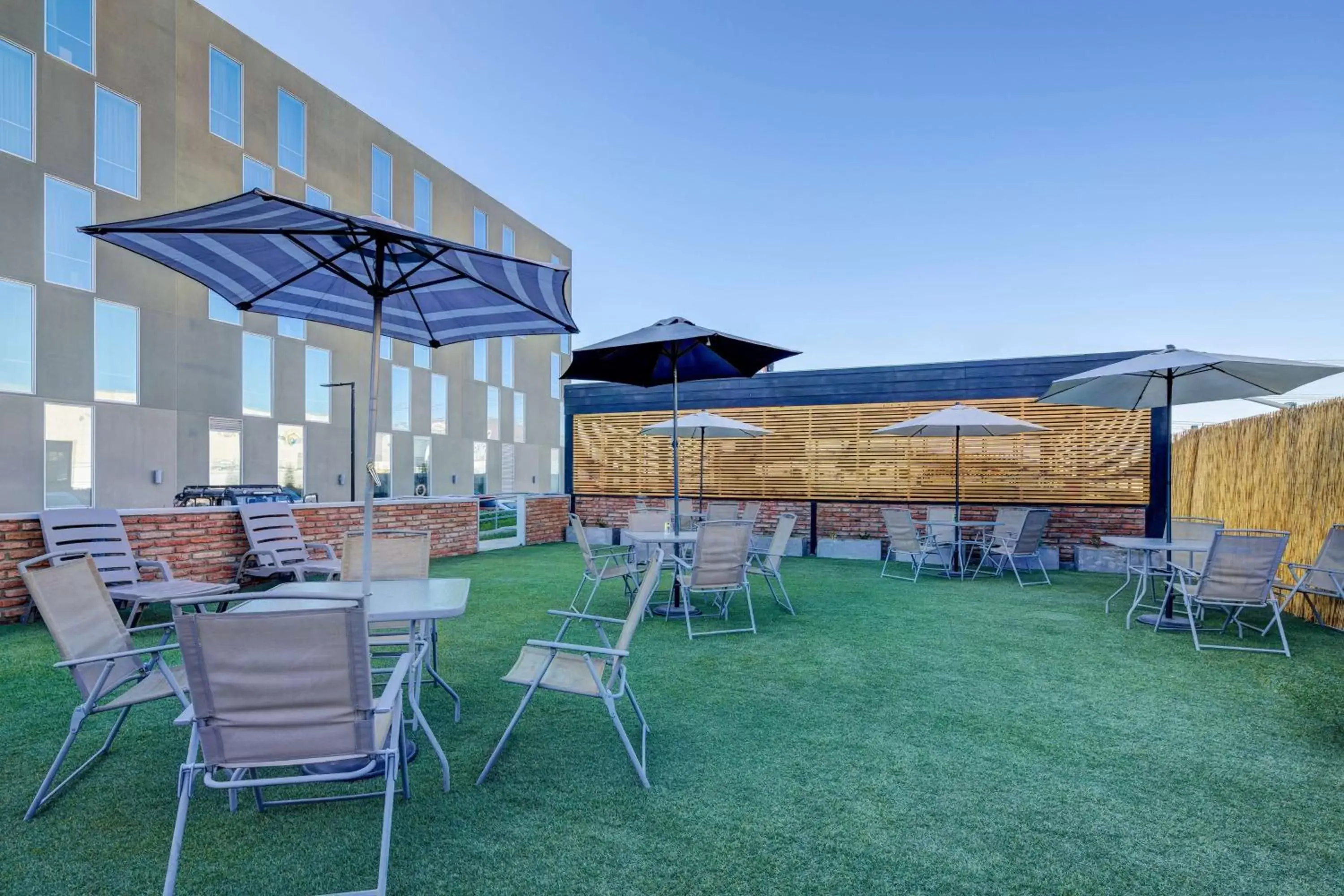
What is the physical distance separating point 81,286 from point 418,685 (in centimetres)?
1539

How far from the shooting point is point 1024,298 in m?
16.7

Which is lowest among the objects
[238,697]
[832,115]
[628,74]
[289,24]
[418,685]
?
[418,685]

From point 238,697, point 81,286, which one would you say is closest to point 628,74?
point 81,286

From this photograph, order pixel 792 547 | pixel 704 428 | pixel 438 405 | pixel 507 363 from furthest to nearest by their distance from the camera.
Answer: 1. pixel 507 363
2. pixel 438 405
3. pixel 792 547
4. pixel 704 428

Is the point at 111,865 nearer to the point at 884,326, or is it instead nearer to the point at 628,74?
the point at 628,74

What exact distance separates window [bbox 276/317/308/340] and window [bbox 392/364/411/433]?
10.8 feet

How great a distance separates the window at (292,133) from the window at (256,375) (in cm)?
469

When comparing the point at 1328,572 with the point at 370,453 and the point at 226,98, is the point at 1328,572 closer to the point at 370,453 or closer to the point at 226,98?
the point at 370,453

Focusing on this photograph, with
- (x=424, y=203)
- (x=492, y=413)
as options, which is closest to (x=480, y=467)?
(x=492, y=413)

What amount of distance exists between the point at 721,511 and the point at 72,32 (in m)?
15.4

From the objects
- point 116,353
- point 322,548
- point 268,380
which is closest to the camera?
point 322,548

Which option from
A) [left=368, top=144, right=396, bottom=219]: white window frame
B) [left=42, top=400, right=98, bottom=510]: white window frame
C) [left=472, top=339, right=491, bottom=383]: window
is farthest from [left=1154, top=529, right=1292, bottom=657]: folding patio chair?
[left=472, top=339, right=491, bottom=383]: window

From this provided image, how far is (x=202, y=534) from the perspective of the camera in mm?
6934

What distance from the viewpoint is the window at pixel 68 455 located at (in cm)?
1312
